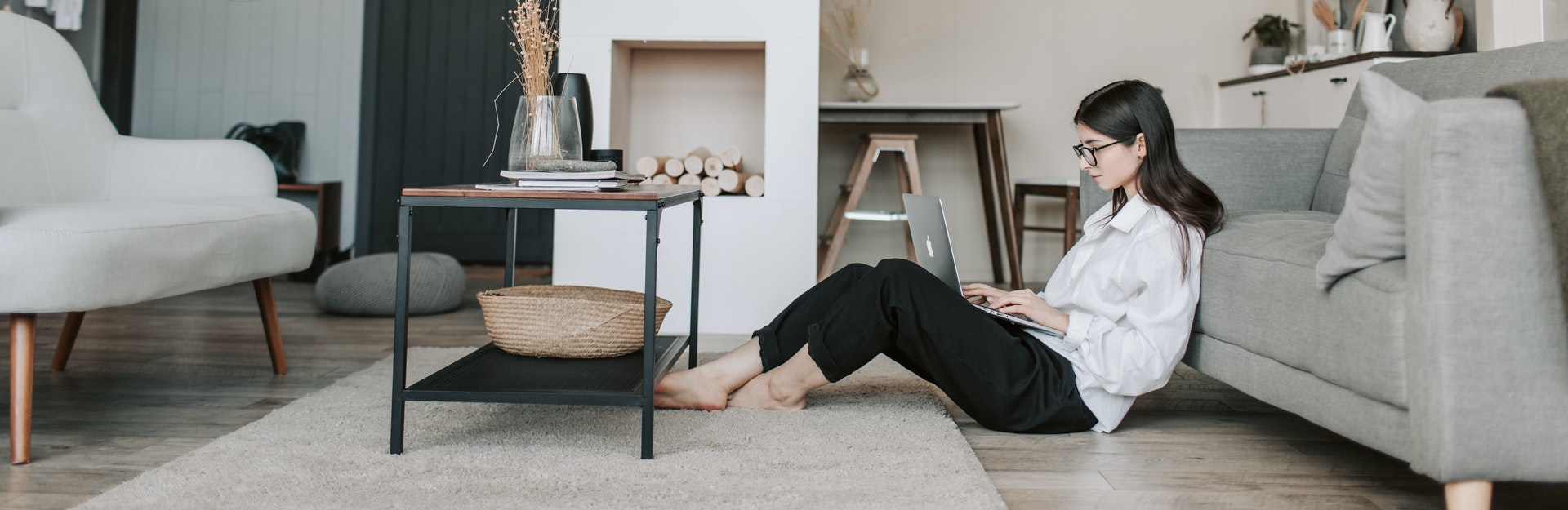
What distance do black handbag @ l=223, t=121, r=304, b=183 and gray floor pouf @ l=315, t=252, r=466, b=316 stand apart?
62.7 inches

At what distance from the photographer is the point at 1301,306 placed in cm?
157

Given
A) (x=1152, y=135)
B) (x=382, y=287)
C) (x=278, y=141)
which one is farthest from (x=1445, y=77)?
(x=278, y=141)

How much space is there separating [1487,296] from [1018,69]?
3.84 metres

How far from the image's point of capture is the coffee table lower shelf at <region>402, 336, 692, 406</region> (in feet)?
5.32

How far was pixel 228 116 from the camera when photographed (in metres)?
5.19

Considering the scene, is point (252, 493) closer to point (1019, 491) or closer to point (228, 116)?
point (1019, 491)

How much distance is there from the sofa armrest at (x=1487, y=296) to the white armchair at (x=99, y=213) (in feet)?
6.37

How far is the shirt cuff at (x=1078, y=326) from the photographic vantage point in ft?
5.87

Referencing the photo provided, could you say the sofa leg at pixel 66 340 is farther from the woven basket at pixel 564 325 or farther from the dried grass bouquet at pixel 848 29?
the dried grass bouquet at pixel 848 29

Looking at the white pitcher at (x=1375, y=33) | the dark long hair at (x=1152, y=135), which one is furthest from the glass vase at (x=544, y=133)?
the white pitcher at (x=1375, y=33)

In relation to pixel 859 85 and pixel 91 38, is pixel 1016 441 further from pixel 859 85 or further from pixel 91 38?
pixel 91 38

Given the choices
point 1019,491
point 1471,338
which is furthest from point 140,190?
point 1471,338

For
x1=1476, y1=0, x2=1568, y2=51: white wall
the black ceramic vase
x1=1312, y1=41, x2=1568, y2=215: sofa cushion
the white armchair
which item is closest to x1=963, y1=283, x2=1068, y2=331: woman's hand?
x1=1312, y1=41, x2=1568, y2=215: sofa cushion

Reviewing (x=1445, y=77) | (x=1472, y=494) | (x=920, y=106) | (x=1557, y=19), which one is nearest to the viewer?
(x=1472, y=494)
